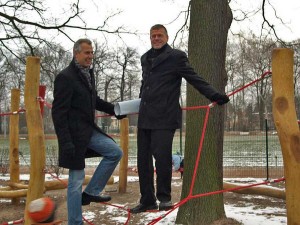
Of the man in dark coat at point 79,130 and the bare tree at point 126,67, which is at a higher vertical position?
the bare tree at point 126,67

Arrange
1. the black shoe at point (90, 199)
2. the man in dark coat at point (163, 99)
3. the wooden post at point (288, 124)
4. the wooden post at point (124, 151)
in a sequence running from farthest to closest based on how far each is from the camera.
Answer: the wooden post at point (124, 151)
the black shoe at point (90, 199)
the man in dark coat at point (163, 99)
the wooden post at point (288, 124)

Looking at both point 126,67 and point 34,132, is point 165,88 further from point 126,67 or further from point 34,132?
point 126,67

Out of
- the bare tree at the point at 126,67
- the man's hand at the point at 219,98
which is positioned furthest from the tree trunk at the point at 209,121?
the bare tree at the point at 126,67

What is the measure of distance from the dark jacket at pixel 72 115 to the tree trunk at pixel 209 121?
6.25 ft

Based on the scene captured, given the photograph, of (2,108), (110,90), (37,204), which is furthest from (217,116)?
(2,108)

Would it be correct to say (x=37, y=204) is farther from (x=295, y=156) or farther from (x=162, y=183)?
(x=295, y=156)

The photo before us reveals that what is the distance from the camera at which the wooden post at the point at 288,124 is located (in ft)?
11.2

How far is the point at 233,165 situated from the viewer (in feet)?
47.3

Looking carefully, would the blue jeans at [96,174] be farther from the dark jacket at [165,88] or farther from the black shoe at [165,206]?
the black shoe at [165,206]

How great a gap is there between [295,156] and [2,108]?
48618 mm

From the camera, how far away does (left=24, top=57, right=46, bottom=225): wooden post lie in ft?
15.3

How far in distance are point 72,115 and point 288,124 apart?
1.84 metres

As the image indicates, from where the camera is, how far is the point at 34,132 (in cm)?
475

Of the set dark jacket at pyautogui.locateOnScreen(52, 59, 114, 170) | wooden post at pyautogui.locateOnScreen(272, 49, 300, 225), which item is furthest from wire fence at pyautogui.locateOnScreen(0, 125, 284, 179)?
dark jacket at pyautogui.locateOnScreen(52, 59, 114, 170)
